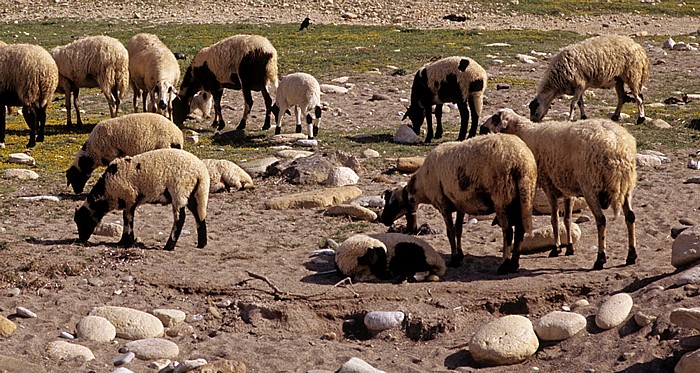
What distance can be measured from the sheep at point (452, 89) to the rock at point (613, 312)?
9.63 m

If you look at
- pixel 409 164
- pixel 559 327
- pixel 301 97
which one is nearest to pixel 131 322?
pixel 559 327

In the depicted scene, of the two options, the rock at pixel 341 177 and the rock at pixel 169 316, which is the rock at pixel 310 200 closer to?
the rock at pixel 341 177

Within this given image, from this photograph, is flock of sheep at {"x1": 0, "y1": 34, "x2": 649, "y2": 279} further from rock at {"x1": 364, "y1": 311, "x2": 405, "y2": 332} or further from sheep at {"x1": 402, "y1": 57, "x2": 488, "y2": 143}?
rock at {"x1": 364, "y1": 311, "x2": 405, "y2": 332}

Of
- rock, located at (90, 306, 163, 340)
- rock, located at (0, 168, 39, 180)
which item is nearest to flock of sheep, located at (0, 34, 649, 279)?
rock, located at (0, 168, 39, 180)

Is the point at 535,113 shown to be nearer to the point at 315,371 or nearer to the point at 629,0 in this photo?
the point at 315,371

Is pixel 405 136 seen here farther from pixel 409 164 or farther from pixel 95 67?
pixel 95 67

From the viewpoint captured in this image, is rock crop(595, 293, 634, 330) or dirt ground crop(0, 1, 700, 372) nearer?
dirt ground crop(0, 1, 700, 372)

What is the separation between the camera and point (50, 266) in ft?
35.7

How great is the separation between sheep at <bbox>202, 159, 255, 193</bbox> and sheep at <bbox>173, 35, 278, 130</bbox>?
498 cm

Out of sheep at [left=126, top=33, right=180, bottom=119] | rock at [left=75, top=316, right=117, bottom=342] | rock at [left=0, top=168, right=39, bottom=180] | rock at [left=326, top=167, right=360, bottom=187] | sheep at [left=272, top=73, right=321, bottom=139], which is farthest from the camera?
sheep at [left=126, top=33, right=180, bottom=119]

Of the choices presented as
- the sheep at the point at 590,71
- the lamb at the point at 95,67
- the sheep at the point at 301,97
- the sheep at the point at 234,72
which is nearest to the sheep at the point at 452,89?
the sheep at the point at 590,71

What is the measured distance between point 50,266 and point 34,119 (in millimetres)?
8778

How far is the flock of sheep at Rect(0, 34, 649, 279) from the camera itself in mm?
10945

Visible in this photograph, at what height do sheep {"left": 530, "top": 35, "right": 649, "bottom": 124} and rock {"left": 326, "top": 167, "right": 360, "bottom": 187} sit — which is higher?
sheep {"left": 530, "top": 35, "right": 649, "bottom": 124}
